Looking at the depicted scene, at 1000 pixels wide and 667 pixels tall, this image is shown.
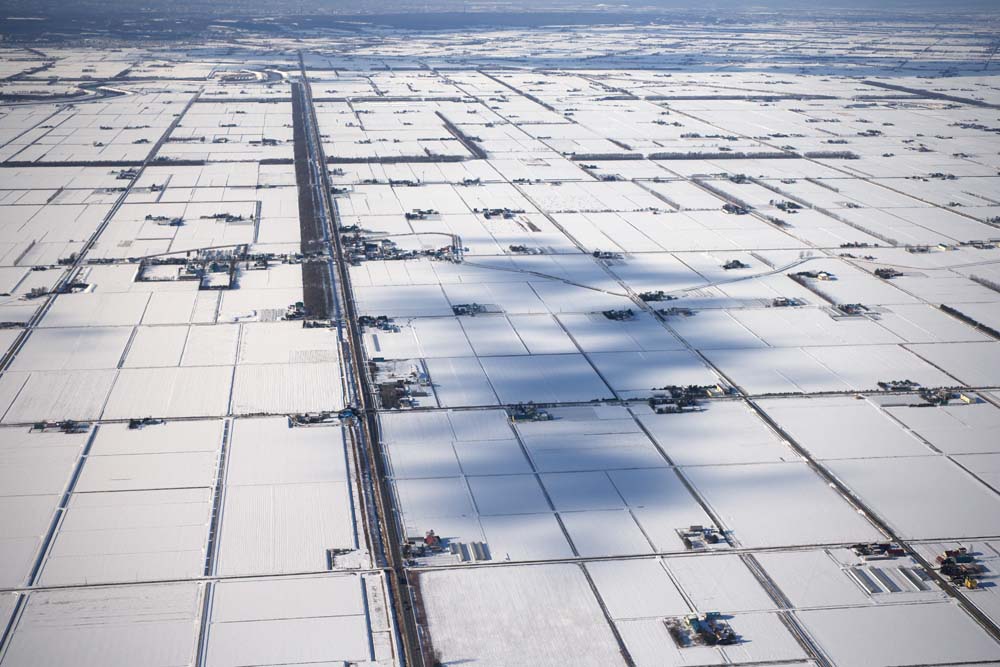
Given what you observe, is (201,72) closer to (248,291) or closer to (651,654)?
(248,291)

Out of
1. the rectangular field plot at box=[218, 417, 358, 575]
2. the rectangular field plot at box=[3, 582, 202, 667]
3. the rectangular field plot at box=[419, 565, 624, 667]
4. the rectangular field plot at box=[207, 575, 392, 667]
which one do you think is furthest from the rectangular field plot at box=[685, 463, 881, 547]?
the rectangular field plot at box=[3, 582, 202, 667]

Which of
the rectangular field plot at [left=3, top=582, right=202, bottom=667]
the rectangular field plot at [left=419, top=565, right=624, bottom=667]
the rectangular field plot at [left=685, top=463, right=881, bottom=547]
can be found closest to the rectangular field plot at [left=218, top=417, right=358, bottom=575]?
the rectangular field plot at [left=3, top=582, right=202, bottom=667]

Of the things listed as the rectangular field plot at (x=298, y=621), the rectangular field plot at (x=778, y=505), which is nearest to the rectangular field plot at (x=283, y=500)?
the rectangular field plot at (x=298, y=621)

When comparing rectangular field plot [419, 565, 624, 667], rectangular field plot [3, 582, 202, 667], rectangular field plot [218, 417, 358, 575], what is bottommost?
rectangular field plot [419, 565, 624, 667]

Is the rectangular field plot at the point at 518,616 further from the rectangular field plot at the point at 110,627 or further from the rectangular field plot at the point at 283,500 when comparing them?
the rectangular field plot at the point at 110,627

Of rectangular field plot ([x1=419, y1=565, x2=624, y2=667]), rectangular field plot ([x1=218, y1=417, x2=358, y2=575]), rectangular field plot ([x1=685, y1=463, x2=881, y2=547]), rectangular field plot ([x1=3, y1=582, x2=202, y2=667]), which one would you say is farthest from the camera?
rectangular field plot ([x1=685, y1=463, x2=881, y2=547])

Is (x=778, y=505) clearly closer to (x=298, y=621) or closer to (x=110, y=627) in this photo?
(x=298, y=621)

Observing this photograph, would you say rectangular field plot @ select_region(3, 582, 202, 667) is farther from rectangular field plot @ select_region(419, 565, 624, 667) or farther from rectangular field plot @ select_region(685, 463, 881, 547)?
rectangular field plot @ select_region(685, 463, 881, 547)

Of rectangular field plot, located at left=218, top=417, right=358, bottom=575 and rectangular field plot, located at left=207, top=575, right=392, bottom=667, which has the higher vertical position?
rectangular field plot, located at left=218, top=417, right=358, bottom=575

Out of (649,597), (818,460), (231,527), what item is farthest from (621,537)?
(231,527)

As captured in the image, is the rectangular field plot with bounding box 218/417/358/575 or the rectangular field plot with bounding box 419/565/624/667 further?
the rectangular field plot with bounding box 218/417/358/575

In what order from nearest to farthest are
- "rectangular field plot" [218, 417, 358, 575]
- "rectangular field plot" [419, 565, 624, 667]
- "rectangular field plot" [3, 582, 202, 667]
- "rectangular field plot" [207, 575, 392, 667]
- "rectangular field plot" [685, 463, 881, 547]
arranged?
"rectangular field plot" [3, 582, 202, 667] → "rectangular field plot" [207, 575, 392, 667] → "rectangular field plot" [419, 565, 624, 667] → "rectangular field plot" [218, 417, 358, 575] → "rectangular field plot" [685, 463, 881, 547]
